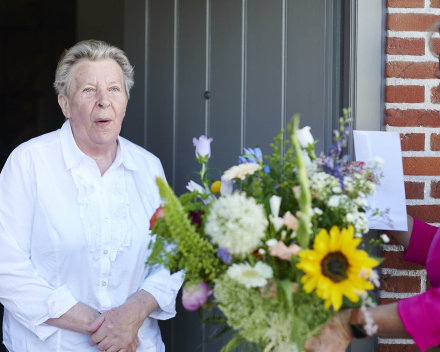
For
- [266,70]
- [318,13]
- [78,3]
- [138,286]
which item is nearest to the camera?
[138,286]

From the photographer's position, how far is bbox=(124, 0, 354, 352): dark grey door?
206 cm

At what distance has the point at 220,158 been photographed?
7.50ft

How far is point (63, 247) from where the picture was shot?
1.73m

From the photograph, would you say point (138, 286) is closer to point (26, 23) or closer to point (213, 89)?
point (213, 89)

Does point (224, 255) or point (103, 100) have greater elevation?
point (103, 100)

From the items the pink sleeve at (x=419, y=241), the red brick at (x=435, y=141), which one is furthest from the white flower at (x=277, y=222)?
the red brick at (x=435, y=141)

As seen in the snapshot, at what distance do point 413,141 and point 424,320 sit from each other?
963 millimetres

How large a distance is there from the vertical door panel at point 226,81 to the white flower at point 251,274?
1.28 m

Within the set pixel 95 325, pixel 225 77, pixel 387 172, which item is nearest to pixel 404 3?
pixel 387 172

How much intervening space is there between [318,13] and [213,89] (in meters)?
0.62

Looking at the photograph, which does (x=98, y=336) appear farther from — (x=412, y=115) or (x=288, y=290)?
(x=412, y=115)

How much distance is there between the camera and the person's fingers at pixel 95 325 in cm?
169

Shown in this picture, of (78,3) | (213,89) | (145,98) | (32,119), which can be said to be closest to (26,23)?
(32,119)

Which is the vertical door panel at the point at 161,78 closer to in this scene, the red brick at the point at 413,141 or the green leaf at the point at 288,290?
the red brick at the point at 413,141
